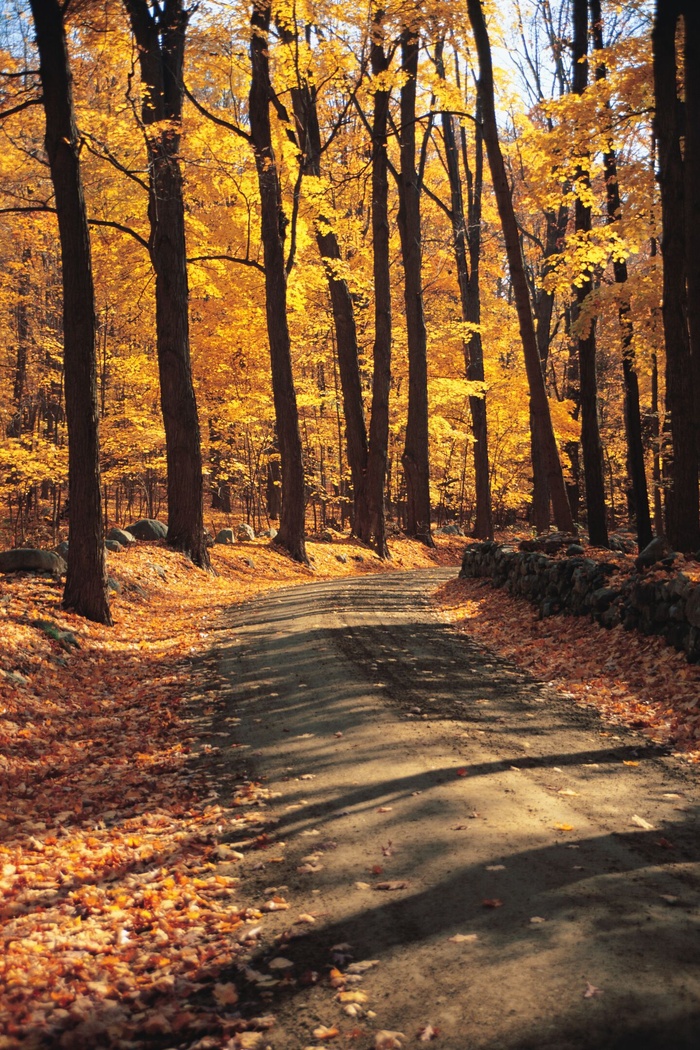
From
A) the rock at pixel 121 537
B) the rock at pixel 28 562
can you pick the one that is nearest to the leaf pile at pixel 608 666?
the rock at pixel 28 562

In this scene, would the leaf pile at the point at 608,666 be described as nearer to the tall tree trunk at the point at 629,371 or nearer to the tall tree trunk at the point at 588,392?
the tall tree trunk at the point at 588,392

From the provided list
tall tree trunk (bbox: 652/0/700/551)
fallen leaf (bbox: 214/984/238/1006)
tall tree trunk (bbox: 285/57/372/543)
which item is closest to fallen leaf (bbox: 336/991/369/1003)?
fallen leaf (bbox: 214/984/238/1006)

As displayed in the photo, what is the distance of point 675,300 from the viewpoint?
34.6ft

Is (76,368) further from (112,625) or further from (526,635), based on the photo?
(526,635)

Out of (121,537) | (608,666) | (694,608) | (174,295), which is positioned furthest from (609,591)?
(174,295)

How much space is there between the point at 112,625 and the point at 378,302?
12.7m

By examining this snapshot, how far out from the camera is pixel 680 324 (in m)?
10.4

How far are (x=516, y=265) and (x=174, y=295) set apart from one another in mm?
6679

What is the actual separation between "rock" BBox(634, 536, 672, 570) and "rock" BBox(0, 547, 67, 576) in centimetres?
816

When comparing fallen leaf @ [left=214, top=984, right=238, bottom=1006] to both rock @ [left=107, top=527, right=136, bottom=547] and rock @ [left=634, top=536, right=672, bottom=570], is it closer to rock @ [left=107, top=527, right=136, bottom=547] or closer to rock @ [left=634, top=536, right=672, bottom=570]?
rock @ [left=634, top=536, right=672, bottom=570]

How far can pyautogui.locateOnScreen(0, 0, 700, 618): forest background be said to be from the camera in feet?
42.3

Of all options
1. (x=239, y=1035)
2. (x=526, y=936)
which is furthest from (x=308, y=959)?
(x=526, y=936)

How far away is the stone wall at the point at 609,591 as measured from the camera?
7.80 metres

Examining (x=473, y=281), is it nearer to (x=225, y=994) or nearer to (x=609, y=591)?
(x=609, y=591)
